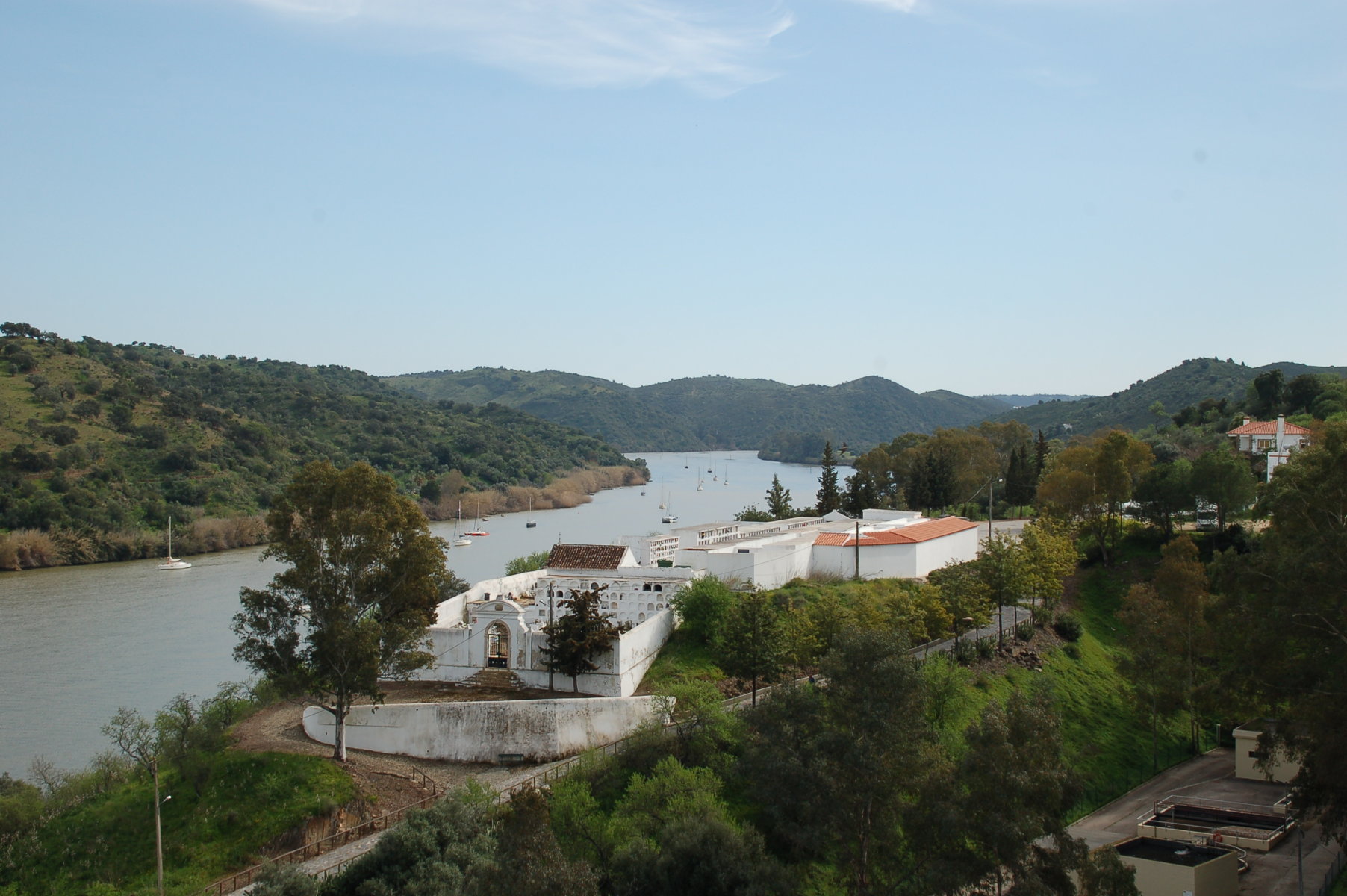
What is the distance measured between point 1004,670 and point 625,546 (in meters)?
11.5

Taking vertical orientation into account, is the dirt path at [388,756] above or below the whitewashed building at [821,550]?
below

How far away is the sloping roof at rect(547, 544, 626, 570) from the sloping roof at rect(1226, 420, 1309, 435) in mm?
31723

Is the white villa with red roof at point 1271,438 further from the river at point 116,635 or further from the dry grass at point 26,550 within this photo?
the dry grass at point 26,550

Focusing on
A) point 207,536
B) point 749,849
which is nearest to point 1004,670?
point 749,849

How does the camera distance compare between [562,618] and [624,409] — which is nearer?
[562,618]

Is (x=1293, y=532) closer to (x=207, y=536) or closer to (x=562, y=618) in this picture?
(x=562, y=618)

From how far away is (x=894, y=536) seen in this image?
3334 centimetres

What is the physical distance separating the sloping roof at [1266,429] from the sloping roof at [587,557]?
104ft

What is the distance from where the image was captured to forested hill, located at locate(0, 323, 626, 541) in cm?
5800

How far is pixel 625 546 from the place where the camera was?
102ft

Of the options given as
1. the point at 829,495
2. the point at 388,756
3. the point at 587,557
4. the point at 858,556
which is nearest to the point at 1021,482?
the point at 829,495

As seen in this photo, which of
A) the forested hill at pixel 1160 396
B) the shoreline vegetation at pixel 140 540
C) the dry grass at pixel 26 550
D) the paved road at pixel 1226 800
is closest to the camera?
the paved road at pixel 1226 800

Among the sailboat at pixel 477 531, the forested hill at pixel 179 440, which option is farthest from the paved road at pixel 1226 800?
the forested hill at pixel 179 440

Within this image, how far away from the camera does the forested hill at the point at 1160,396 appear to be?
86.1m
